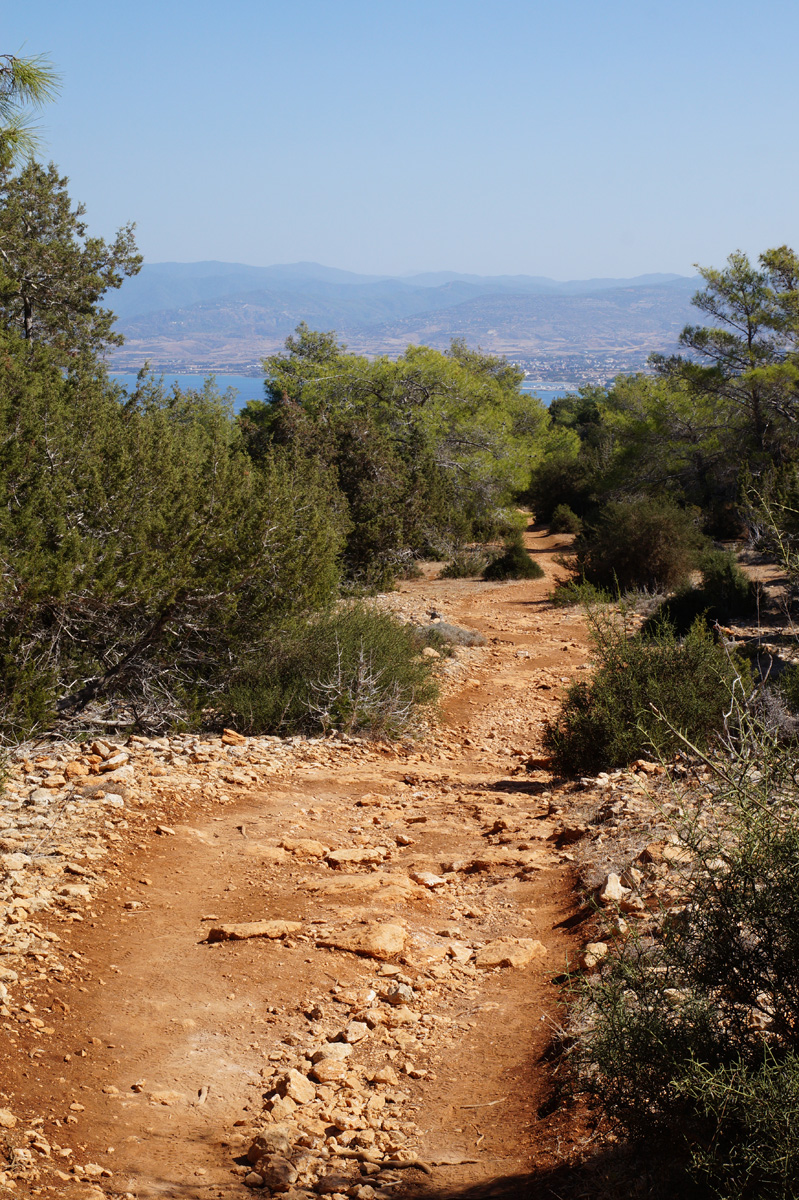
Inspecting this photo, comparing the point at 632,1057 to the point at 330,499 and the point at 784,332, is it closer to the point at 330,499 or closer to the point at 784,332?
the point at 330,499

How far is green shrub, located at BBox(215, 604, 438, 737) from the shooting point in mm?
8008

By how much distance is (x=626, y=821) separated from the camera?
5480 mm

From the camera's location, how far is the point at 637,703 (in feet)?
23.0

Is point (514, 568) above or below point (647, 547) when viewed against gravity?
below

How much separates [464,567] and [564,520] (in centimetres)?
957

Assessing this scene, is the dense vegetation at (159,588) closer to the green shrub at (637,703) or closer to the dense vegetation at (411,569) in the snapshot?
the dense vegetation at (411,569)

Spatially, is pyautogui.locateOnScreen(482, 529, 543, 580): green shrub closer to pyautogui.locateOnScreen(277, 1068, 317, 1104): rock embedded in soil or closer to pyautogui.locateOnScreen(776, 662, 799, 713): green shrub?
pyautogui.locateOnScreen(776, 662, 799, 713): green shrub

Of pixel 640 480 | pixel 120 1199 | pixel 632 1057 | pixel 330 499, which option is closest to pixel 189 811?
pixel 120 1199

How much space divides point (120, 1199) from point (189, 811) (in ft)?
11.5

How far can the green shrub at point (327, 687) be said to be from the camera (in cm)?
801

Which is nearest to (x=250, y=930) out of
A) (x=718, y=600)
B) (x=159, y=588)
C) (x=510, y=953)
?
(x=510, y=953)

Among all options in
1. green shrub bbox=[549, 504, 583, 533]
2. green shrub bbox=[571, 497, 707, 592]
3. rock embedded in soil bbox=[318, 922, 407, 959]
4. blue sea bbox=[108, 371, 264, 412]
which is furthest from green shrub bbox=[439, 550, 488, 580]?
rock embedded in soil bbox=[318, 922, 407, 959]

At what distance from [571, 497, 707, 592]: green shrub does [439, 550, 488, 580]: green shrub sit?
3.25 meters

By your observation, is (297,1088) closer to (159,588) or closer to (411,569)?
(159,588)
